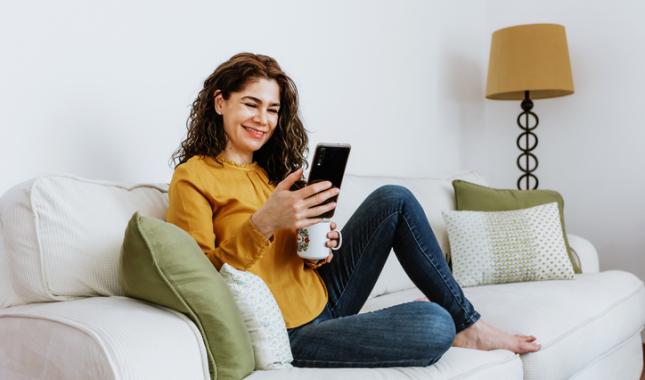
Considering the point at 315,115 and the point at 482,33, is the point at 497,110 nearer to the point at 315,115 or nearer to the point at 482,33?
the point at 482,33

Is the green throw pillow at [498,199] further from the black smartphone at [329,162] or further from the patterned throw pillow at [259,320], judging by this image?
the patterned throw pillow at [259,320]

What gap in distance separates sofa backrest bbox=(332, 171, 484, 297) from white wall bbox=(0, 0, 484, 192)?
34 centimetres

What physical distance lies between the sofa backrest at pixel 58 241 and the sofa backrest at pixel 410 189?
934mm

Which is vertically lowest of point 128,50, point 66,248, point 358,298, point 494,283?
point 494,283

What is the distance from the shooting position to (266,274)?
1.59 m

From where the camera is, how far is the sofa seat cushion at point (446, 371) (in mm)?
1280

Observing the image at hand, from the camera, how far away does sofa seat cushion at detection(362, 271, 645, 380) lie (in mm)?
1800

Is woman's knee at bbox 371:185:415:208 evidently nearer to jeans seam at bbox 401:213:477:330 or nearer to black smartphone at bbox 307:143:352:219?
jeans seam at bbox 401:213:477:330

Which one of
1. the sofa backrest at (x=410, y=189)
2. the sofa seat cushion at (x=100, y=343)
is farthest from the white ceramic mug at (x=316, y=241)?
the sofa backrest at (x=410, y=189)

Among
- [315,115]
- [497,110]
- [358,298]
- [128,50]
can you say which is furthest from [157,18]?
[497,110]

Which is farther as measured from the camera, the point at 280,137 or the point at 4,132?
the point at 280,137

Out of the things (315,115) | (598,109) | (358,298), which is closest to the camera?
(358,298)

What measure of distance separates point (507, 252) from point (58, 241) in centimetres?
153

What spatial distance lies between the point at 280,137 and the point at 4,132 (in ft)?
2.22
